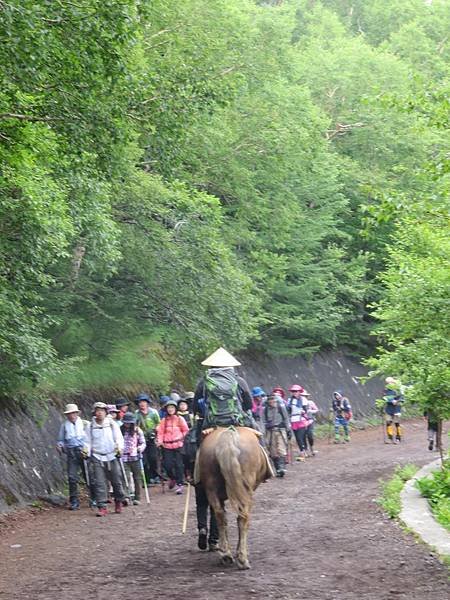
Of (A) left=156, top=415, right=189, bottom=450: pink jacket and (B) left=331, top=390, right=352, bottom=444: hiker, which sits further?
(B) left=331, top=390, right=352, bottom=444: hiker

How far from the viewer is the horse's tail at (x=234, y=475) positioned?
11.0 meters

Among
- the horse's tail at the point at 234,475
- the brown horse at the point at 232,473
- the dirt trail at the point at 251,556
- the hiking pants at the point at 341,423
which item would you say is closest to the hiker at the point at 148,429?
the dirt trail at the point at 251,556

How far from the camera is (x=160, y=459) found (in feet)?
74.2

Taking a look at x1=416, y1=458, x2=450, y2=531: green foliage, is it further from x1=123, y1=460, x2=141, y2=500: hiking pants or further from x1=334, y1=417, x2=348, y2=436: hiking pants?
x1=334, y1=417, x2=348, y2=436: hiking pants

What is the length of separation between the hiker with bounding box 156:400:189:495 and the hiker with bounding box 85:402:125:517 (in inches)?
79.8

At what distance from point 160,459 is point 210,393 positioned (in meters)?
11.0

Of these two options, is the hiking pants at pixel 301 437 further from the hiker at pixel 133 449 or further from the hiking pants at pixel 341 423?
the hiker at pixel 133 449

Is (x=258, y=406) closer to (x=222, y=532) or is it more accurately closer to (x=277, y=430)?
(x=277, y=430)

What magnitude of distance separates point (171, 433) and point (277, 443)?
336 centimetres

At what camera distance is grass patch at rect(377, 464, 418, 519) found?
14.6m

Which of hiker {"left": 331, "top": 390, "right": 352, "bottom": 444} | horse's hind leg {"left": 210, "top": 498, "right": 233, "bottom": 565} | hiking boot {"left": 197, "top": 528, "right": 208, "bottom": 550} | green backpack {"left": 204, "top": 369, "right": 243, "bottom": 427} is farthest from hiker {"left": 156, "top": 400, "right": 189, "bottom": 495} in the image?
hiker {"left": 331, "top": 390, "right": 352, "bottom": 444}

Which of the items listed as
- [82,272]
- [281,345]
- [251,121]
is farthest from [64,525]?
[281,345]

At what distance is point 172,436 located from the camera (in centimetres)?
2012

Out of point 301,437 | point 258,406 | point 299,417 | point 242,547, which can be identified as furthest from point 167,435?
point 242,547
